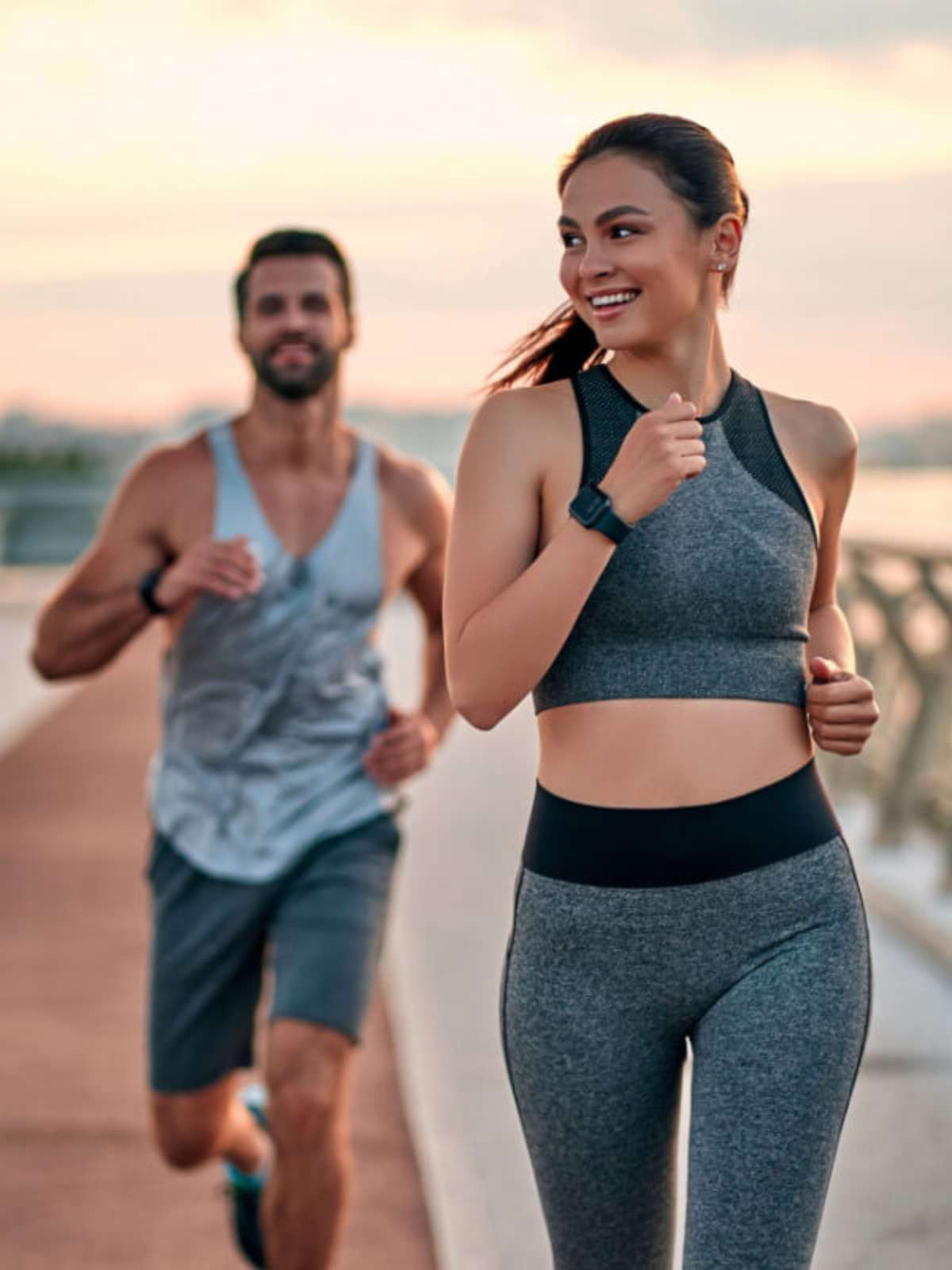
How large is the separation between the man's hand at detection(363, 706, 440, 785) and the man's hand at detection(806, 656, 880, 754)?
1655mm

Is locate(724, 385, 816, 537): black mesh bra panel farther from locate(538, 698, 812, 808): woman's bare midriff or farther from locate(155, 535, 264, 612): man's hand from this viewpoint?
locate(155, 535, 264, 612): man's hand

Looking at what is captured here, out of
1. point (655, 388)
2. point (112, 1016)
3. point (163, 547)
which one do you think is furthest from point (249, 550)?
point (112, 1016)

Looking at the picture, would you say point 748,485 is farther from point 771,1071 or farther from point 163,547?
point 163,547

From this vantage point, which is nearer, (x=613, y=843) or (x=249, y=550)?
(x=613, y=843)

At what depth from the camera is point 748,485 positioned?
271 centimetres

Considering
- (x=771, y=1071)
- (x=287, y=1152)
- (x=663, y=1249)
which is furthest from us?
(x=287, y=1152)

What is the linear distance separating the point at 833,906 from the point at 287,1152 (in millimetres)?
1628

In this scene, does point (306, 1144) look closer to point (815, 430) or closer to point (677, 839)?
point (677, 839)

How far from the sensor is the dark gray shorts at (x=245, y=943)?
4.14m

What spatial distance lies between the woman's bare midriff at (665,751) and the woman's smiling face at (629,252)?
46cm

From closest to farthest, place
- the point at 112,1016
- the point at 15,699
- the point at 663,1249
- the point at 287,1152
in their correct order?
the point at 663,1249 < the point at 287,1152 < the point at 112,1016 < the point at 15,699

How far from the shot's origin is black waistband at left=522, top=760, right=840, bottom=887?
264 centimetres

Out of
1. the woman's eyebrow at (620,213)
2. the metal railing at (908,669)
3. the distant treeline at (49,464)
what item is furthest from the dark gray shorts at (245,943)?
the distant treeline at (49,464)

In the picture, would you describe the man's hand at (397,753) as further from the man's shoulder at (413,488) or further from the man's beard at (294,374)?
the man's beard at (294,374)
